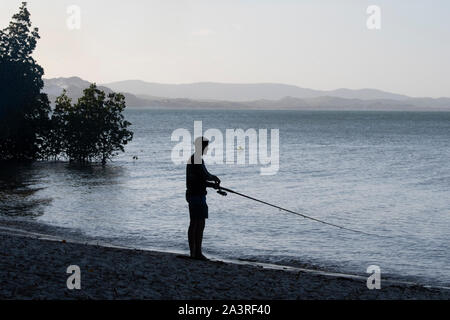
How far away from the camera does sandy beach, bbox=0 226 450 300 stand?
372 inches

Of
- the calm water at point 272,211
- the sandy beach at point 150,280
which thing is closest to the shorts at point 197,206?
the sandy beach at point 150,280

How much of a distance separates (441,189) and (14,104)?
3109cm

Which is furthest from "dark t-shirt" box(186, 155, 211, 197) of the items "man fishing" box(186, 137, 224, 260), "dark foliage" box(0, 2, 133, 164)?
"dark foliage" box(0, 2, 133, 164)

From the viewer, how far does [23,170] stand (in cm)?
4125

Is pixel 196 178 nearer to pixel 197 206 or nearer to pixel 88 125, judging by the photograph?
pixel 197 206

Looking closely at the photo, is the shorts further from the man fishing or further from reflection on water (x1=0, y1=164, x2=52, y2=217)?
reflection on water (x1=0, y1=164, x2=52, y2=217)

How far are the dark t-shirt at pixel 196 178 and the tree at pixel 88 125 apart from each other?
34.4 meters

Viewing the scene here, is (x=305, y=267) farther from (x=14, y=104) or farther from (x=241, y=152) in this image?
(x=241, y=152)

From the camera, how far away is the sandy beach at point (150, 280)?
9445 mm

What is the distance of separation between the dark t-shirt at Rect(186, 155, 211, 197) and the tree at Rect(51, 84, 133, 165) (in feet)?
113

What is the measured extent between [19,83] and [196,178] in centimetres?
3450

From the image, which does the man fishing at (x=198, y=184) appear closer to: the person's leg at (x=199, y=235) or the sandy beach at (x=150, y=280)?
the person's leg at (x=199, y=235)

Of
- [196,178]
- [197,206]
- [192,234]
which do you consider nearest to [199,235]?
[192,234]
